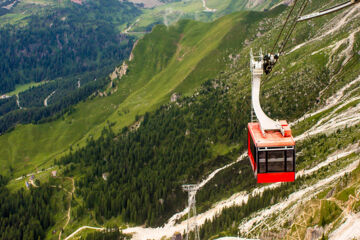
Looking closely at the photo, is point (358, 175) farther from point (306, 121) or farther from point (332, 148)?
point (306, 121)

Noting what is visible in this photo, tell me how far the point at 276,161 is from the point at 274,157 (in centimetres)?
63

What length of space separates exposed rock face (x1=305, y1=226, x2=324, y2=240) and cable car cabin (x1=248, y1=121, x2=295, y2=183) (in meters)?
17.9

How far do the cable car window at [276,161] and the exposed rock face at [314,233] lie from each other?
19.9m

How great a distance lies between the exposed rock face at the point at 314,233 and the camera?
2336 inches

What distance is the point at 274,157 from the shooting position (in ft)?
154

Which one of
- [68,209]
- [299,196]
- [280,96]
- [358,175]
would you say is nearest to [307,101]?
[280,96]

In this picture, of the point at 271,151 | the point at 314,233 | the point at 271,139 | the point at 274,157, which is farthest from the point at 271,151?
the point at 314,233

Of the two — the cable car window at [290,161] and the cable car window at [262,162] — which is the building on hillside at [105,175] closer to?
the cable car window at [262,162]

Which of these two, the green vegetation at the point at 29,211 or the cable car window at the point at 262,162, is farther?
the green vegetation at the point at 29,211

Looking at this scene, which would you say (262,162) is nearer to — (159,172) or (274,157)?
(274,157)

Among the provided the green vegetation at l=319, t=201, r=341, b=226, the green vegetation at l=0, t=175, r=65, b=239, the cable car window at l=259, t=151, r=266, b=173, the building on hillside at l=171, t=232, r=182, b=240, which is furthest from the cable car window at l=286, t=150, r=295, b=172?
the green vegetation at l=0, t=175, r=65, b=239

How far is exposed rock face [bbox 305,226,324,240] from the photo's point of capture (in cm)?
5934

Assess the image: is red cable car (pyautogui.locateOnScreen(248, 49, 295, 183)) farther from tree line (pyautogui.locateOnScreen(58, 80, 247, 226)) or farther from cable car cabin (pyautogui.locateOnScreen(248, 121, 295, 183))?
tree line (pyautogui.locateOnScreen(58, 80, 247, 226))

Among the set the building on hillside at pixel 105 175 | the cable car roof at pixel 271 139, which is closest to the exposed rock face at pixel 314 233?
the cable car roof at pixel 271 139
